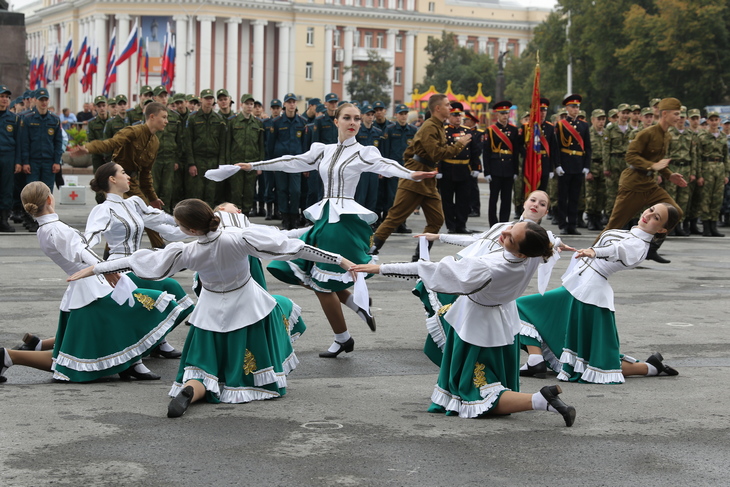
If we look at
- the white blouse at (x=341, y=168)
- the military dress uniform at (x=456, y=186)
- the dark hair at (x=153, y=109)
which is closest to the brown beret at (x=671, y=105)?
the military dress uniform at (x=456, y=186)

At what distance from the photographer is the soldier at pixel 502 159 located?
1811cm

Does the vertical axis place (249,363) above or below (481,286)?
below

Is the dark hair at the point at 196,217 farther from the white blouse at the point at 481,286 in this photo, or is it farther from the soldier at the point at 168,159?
the soldier at the point at 168,159

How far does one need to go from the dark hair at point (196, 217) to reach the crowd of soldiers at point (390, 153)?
1125 cm

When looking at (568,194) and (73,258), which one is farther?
(568,194)

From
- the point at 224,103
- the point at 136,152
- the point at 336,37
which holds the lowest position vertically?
the point at 136,152

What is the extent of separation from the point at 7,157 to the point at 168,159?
2593 mm

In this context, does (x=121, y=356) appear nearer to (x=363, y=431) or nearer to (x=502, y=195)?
(x=363, y=431)

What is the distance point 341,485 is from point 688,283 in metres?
8.40

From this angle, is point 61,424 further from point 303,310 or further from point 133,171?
point 133,171

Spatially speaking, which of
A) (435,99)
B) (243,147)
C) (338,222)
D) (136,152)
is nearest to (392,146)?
(243,147)

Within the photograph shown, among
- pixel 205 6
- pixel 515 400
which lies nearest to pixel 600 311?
pixel 515 400

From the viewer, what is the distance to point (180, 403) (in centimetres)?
614

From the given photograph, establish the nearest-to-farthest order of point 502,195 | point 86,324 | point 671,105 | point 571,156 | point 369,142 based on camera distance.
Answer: point 86,324, point 671,105, point 502,195, point 571,156, point 369,142
